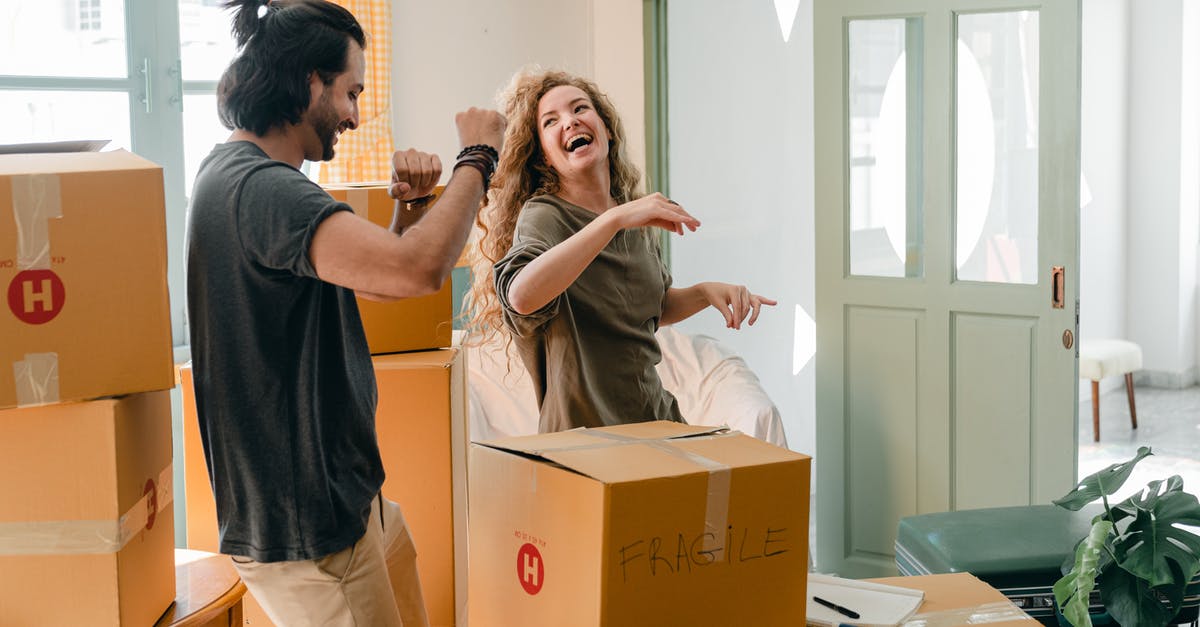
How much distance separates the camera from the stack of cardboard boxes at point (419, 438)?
225 centimetres

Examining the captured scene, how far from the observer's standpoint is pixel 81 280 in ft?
4.58

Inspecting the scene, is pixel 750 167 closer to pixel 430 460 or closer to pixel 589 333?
pixel 430 460

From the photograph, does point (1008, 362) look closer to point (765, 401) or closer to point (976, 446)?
point (976, 446)

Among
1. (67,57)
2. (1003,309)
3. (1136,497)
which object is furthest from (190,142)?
(1136,497)

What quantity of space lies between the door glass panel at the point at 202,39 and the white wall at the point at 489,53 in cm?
58

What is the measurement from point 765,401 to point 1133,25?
420cm

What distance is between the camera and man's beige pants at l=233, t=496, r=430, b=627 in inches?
55.4

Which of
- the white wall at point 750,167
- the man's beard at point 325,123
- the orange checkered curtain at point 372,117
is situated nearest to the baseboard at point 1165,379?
the white wall at point 750,167

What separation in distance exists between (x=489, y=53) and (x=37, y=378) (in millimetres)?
2861

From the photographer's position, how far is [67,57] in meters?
3.19

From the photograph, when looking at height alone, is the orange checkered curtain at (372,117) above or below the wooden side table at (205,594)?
above

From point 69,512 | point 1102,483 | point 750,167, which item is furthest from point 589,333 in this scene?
point 750,167

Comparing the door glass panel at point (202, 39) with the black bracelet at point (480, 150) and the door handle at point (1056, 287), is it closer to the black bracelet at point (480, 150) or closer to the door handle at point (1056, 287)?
the black bracelet at point (480, 150)

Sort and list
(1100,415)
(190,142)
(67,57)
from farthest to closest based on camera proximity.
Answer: (1100,415)
(190,142)
(67,57)
